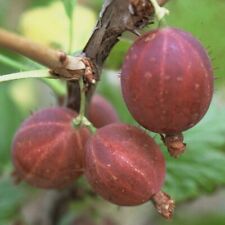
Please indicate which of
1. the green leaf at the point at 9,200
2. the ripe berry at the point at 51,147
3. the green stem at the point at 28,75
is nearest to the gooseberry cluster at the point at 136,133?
the ripe berry at the point at 51,147

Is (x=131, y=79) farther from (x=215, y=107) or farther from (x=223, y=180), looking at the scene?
(x=215, y=107)

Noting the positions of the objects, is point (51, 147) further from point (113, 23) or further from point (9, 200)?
point (9, 200)

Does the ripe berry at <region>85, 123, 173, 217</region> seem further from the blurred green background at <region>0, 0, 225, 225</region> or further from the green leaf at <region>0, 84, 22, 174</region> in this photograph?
the green leaf at <region>0, 84, 22, 174</region>

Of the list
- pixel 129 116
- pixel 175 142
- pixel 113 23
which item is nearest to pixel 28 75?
pixel 113 23

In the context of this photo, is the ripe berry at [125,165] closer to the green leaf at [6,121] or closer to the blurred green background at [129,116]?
the blurred green background at [129,116]

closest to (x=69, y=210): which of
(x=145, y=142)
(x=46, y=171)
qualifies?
(x=46, y=171)
